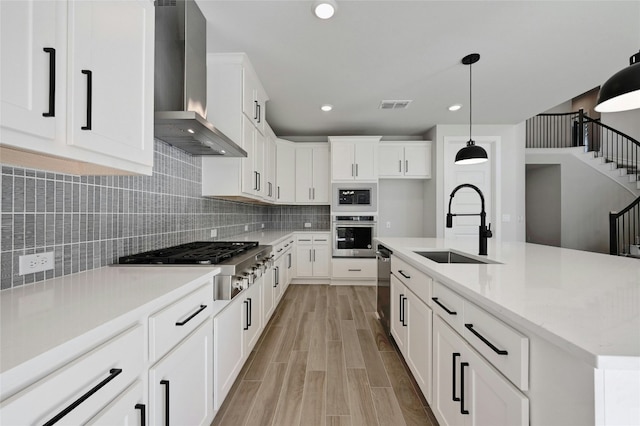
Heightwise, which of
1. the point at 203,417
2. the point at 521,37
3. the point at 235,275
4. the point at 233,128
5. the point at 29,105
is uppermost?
the point at 521,37

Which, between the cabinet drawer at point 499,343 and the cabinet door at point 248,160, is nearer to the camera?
the cabinet drawer at point 499,343

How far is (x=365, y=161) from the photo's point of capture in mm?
4730

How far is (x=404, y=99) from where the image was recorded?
372 centimetres

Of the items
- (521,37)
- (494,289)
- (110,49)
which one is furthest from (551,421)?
(521,37)

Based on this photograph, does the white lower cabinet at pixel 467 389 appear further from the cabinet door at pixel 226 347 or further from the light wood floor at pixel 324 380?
the cabinet door at pixel 226 347

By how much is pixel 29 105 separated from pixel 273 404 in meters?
1.90

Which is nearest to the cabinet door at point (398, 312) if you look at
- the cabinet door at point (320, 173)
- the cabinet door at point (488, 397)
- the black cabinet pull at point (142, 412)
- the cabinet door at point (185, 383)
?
the cabinet door at point (488, 397)

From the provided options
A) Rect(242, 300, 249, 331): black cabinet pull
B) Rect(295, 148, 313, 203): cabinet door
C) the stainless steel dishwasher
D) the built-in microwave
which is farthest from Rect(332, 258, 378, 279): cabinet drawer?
Rect(242, 300, 249, 331): black cabinet pull

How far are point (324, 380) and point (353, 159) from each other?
3.52 m

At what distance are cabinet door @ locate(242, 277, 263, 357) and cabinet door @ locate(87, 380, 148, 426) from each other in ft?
3.48

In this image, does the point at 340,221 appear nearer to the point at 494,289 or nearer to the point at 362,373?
the point at 362,373

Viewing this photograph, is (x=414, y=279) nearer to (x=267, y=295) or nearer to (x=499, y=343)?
(x=499, y=343)

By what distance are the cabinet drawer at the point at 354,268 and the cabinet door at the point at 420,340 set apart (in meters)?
2.61

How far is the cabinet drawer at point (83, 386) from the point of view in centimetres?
55
